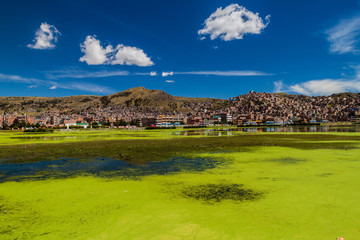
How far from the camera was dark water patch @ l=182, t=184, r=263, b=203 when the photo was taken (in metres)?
12.0

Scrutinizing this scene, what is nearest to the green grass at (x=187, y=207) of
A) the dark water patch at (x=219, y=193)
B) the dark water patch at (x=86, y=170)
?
the dark water patch at (x=219, y=193)

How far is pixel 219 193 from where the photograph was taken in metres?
12.9

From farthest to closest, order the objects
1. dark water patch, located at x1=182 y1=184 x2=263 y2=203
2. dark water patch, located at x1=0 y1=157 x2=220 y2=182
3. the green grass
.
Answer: dark water patch, located at x1=0 y1=157 x2=220 y2=182, dark water patch, located at x1=182 y1=184 x2=263 y2=203, the green grass

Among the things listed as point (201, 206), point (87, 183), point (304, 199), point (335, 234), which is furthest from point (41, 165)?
point (335, 234)

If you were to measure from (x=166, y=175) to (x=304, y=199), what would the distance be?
9459 mm

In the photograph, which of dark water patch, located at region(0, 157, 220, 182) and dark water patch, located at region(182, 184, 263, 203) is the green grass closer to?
dark water patch, located at region(182, 184, 263, 203)

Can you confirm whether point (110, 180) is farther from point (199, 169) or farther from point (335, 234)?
point (335, 234)

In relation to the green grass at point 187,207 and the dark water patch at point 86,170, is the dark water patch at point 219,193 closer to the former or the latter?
the green grass at point 187,207

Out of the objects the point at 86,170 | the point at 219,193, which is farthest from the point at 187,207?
the point at 86,170

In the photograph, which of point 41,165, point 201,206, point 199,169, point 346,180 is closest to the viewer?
point 201,206

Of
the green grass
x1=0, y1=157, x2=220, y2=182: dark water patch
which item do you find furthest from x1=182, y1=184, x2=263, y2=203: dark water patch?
x1=0, y1=157, x2=220, y2=182: dark water patch

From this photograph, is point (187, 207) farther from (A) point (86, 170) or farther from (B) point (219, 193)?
(A) point (86, 170)

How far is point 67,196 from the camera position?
1305 cm

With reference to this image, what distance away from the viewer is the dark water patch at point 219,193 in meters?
12.0
